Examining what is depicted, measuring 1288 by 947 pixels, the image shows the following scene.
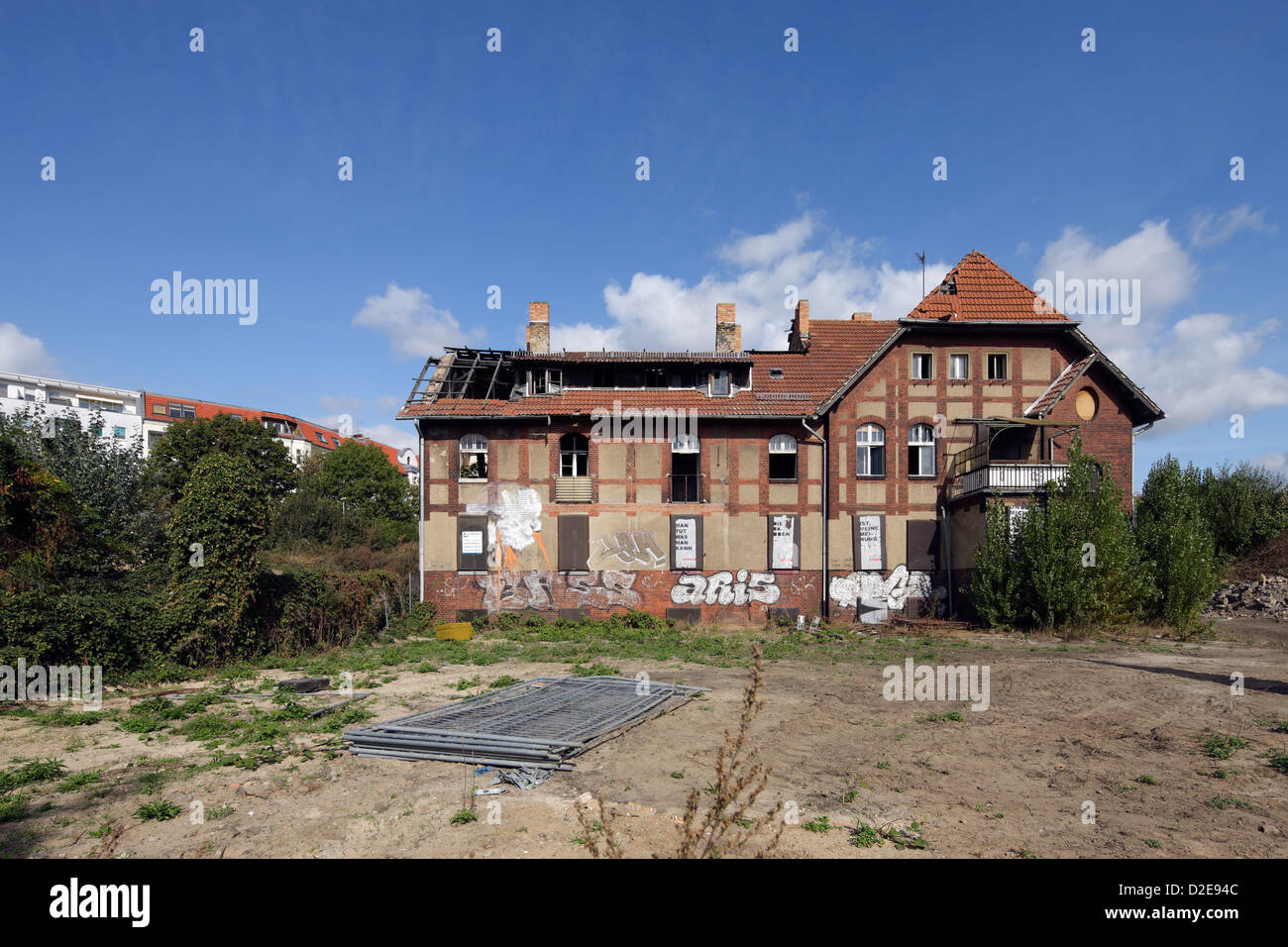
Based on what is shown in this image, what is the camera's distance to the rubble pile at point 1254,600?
27203 millimetres

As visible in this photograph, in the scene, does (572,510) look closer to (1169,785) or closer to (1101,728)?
(1101,728)

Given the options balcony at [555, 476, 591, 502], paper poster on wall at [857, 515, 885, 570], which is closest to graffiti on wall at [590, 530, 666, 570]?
balcony at [555, 476, 591, 502]

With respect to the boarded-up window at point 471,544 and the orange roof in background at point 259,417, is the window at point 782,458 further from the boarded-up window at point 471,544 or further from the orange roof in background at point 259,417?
the orange roof in background at point 259,417

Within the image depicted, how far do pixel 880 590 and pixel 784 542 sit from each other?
3.88 m

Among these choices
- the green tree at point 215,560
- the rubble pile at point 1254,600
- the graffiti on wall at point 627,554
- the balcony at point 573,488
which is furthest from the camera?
the rubble pile at point 1254,600

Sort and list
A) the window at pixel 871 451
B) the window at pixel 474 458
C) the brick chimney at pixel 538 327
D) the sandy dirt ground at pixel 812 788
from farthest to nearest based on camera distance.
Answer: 1. the brick chimney at pixel 538 327
2. the window at pixel 871 451
3. the window at pixel 474 458
4. the sandy dirt ground at pixel 812 788

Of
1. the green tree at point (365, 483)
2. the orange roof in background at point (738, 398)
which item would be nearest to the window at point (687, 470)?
the orange roof in background at point (738, 398)

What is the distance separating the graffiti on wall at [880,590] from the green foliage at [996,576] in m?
2.21

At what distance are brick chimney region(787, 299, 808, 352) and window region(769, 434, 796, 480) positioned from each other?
5072mm

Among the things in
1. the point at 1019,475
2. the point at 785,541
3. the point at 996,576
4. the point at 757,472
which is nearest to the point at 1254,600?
the point at 1019,475

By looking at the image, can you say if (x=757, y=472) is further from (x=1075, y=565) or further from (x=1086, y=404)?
(x=1086, y=404)

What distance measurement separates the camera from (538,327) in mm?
28594
